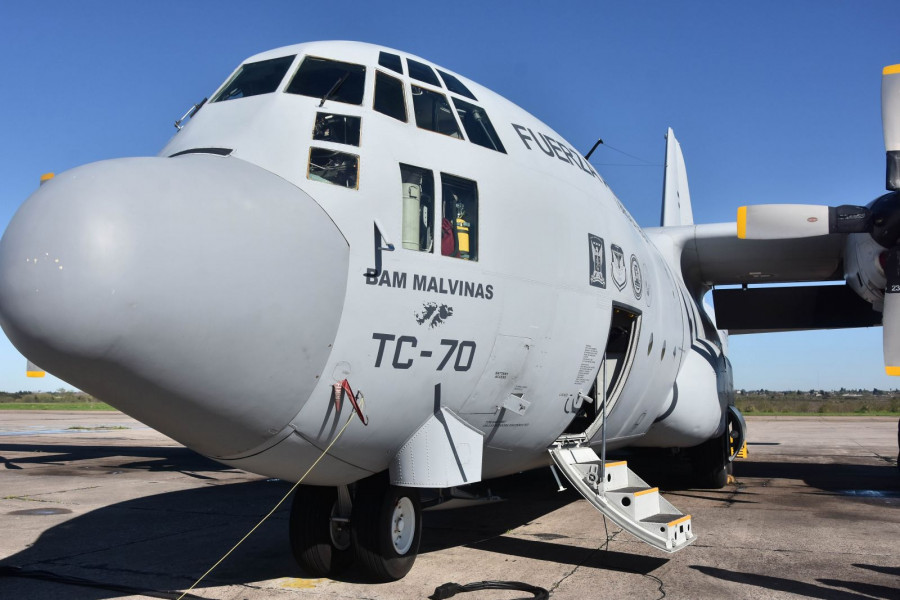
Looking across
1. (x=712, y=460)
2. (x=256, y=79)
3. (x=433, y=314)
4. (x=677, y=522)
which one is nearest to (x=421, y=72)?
(x=256, y=79)

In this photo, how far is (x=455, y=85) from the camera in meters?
6.74

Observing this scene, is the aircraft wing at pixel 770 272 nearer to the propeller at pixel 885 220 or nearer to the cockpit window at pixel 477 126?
the propeller at pixel 885 220

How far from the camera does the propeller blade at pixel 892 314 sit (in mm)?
9156

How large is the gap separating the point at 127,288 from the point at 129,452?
19.0 meters

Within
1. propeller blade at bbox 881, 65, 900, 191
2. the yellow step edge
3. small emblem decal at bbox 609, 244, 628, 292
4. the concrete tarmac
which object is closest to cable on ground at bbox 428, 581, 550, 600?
the concrete tarmac

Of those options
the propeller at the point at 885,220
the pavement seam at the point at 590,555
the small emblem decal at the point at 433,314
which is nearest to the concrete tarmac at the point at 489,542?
the pavement seam at the point at 590,555

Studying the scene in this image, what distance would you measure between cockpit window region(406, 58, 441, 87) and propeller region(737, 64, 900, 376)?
5.36 m

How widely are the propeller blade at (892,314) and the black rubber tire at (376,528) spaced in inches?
254

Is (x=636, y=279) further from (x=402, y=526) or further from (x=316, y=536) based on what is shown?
(x=316, y=536)

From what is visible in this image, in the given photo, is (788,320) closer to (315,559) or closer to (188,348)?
(315,559)

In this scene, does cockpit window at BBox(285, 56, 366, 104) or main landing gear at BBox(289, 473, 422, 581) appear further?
main landing gear at BBox(289, 473, 422, 581)

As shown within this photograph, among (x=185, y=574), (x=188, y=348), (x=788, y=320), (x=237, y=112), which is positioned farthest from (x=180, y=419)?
(x=788, y=320)

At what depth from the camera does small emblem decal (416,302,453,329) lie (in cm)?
558

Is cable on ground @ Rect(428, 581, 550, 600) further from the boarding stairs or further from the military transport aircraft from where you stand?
the boarding stairs
